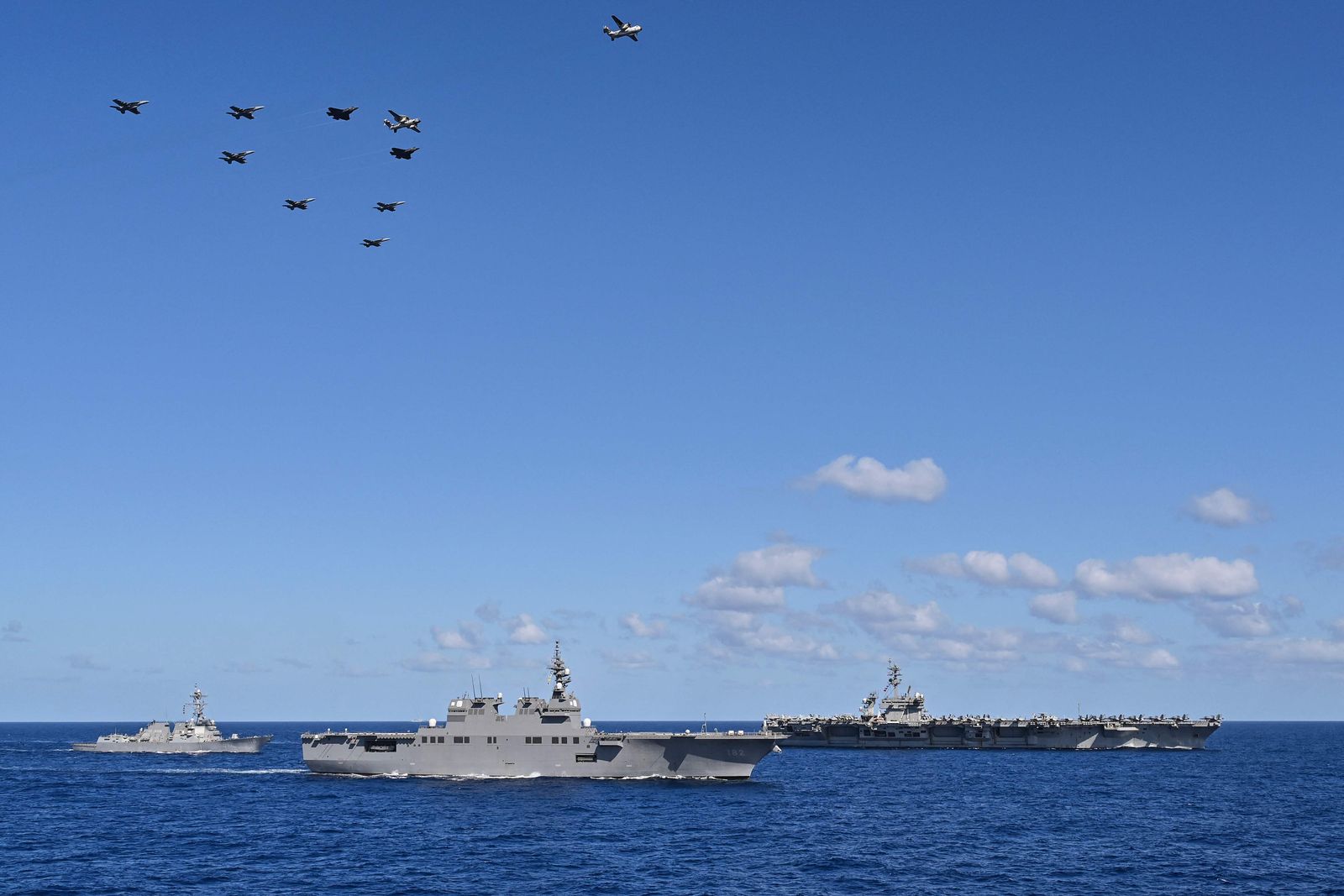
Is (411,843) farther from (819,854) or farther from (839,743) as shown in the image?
(839,743)

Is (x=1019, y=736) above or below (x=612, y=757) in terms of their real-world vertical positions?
below

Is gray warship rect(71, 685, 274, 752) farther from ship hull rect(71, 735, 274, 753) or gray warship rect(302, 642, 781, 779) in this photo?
gray warship rect(302, 642, 781, 779)

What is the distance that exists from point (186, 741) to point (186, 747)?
2.27 feet

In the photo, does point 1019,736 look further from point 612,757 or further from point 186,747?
point 186,747

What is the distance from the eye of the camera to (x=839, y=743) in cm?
14062

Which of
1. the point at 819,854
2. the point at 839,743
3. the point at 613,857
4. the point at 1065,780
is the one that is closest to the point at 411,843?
the point at 613,857

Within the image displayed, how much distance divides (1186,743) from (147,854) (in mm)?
118466

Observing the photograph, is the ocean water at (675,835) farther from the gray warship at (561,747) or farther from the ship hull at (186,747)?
the ship hull at (186,747)

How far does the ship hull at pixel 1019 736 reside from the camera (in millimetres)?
131500

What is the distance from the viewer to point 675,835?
58.8 metres

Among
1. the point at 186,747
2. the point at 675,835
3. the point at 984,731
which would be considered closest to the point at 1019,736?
the point at 984,731

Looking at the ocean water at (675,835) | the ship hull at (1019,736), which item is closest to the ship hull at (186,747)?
the ocean water at (675,835)

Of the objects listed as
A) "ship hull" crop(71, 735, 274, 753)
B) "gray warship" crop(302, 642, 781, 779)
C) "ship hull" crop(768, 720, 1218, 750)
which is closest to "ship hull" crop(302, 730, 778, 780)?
"gray warship" crop(302, 642, 781, 779)

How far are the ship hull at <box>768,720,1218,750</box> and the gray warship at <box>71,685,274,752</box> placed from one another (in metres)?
64.4
